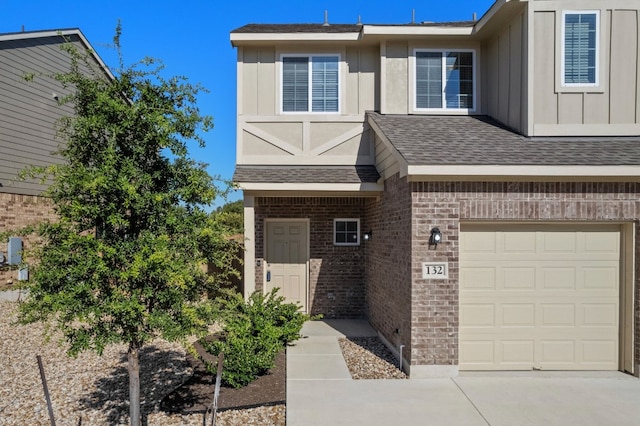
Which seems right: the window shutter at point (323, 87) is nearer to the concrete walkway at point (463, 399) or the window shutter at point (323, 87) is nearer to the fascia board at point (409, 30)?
the fascia board at point (409, 30)

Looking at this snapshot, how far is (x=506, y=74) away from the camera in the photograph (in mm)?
7438

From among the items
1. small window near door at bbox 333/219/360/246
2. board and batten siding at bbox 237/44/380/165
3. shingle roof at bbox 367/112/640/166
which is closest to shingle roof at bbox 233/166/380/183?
board and batten siding at bbox 237/44/380/165

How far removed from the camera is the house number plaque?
5621 mm

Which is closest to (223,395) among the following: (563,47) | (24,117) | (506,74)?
(506,74)

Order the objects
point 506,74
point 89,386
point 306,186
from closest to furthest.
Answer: point 89,386, point 506,74, point 306,186

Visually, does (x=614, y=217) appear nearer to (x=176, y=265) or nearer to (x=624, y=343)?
(x=624, y=343)

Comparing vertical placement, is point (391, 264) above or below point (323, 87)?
below

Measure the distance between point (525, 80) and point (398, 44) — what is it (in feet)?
8.42

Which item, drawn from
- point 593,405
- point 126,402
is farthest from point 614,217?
point 126,402

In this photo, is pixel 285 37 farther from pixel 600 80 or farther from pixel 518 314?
pixel 518 314

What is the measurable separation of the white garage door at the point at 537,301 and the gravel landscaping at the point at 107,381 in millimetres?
1358

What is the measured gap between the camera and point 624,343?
5.78 meters

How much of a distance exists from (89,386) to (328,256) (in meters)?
5.00

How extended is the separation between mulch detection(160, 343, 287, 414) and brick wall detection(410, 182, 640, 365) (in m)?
1.91
